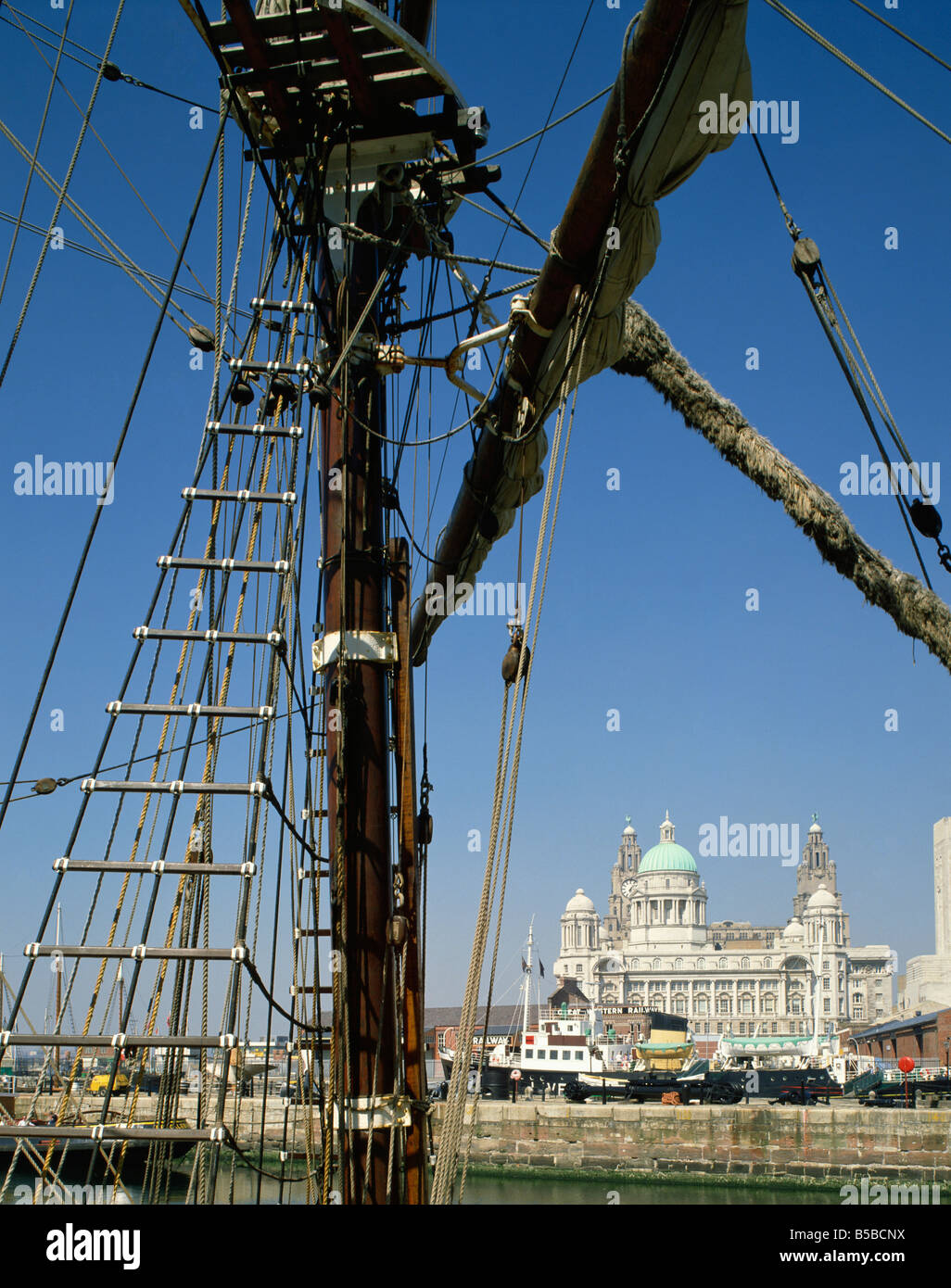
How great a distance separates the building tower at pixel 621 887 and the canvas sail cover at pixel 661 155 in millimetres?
161937

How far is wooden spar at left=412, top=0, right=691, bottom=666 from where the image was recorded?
5.50m

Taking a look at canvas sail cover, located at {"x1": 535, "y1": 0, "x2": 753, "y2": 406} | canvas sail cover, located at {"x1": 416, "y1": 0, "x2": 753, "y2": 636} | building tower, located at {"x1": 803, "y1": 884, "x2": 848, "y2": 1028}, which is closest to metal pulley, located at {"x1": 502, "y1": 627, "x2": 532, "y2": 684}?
canvas sail cover, located at {"x1": 416, "y1": 0, "x2": 753, "y2": 636}

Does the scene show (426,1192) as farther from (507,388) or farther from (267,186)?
(267,186)

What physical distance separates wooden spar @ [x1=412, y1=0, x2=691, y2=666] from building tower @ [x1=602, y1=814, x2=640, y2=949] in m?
160

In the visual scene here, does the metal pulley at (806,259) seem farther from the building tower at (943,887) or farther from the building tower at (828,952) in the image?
the building tower at (828,952)

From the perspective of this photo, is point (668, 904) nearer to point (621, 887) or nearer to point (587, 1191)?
point (621, 887)

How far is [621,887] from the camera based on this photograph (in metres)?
178

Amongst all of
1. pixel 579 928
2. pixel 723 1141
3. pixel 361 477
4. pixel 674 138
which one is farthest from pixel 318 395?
pixel 579 928

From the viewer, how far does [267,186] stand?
8555 mm

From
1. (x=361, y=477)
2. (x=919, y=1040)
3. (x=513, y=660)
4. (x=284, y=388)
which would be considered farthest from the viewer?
(x=919, y=1040)

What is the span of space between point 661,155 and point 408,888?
16.4 feet

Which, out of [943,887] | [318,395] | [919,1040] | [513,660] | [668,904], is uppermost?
[668,904]

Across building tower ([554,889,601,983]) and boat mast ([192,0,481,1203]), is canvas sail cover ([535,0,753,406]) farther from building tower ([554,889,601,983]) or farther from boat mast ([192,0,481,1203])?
building tower ([554,889,601,983])

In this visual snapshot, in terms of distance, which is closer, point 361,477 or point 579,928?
point 361,477
